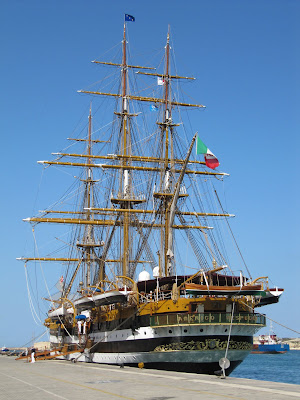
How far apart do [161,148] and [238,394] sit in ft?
130

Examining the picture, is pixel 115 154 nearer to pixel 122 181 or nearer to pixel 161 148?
pixel 122 181

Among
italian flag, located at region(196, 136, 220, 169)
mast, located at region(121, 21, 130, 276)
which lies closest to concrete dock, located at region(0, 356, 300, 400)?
italian flag, located at region(196, 136, 220, 169)

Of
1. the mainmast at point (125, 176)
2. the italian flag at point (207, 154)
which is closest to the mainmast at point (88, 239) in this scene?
the mainmast at point (125, 176)

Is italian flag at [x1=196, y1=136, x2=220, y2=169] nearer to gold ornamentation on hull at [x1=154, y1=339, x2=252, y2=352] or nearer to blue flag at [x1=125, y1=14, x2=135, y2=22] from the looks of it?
gold ornamentation on hull at [x1=154, y1=339, x2=252, y2=352]

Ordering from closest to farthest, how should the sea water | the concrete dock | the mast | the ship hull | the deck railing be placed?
the concrete dock → the deck railing → the ship hull → the mast → the sea water

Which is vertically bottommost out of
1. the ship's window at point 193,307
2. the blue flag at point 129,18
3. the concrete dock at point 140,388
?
the concrete dock at point 140,388

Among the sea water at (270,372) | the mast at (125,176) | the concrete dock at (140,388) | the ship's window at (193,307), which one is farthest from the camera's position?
the sea water at (270,372)

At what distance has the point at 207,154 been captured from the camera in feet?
135

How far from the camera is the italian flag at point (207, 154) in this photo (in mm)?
40750

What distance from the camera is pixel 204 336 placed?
1378 inches

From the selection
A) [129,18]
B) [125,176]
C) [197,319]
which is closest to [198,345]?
[197,319]

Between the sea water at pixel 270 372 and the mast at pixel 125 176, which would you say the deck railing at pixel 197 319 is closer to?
the mast at pixel 125 176

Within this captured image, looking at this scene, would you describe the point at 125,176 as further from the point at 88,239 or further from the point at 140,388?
the point at 140,388

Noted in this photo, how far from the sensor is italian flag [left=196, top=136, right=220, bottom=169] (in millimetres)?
40750
